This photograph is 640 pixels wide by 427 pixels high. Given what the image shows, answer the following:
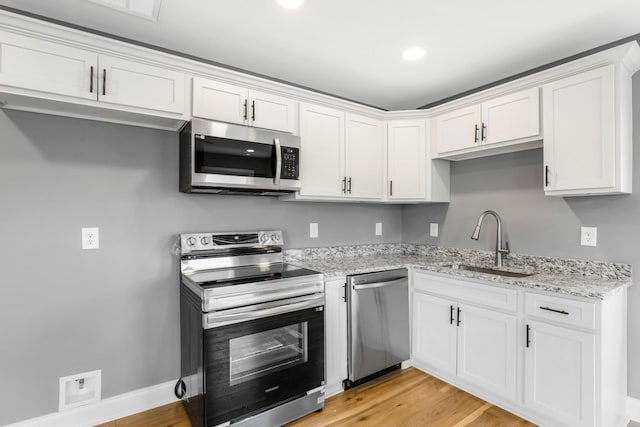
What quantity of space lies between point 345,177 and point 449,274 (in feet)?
3.68

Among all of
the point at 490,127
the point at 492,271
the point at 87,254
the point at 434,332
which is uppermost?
the point at 490,127

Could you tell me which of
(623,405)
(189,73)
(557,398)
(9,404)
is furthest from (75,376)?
(623,405)

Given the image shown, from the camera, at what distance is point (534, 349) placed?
6.55ft

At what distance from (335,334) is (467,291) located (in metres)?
1.00

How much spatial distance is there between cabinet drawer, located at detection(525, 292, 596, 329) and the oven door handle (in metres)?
1.30

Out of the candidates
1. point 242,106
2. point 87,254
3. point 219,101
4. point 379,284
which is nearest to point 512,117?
point 379,284

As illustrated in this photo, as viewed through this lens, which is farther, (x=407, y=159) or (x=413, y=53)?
(x=407, y=159)

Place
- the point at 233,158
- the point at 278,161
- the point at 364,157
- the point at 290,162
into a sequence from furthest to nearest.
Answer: the point at 364,157 → the point at 290,162 → the point at 278,161 → the point at 233,158

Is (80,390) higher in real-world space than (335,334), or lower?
lower

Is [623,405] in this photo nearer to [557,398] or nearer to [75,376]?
[557,398]

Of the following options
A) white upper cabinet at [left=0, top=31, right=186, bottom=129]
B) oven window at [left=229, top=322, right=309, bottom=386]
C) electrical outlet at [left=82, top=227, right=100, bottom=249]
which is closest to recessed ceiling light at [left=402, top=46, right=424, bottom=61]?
white upper cabinet at [left=0, top=31, right=186, bottom=129]

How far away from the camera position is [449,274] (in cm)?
245

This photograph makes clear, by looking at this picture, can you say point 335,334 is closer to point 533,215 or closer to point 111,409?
point 111,409

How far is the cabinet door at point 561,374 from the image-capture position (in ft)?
5.85
